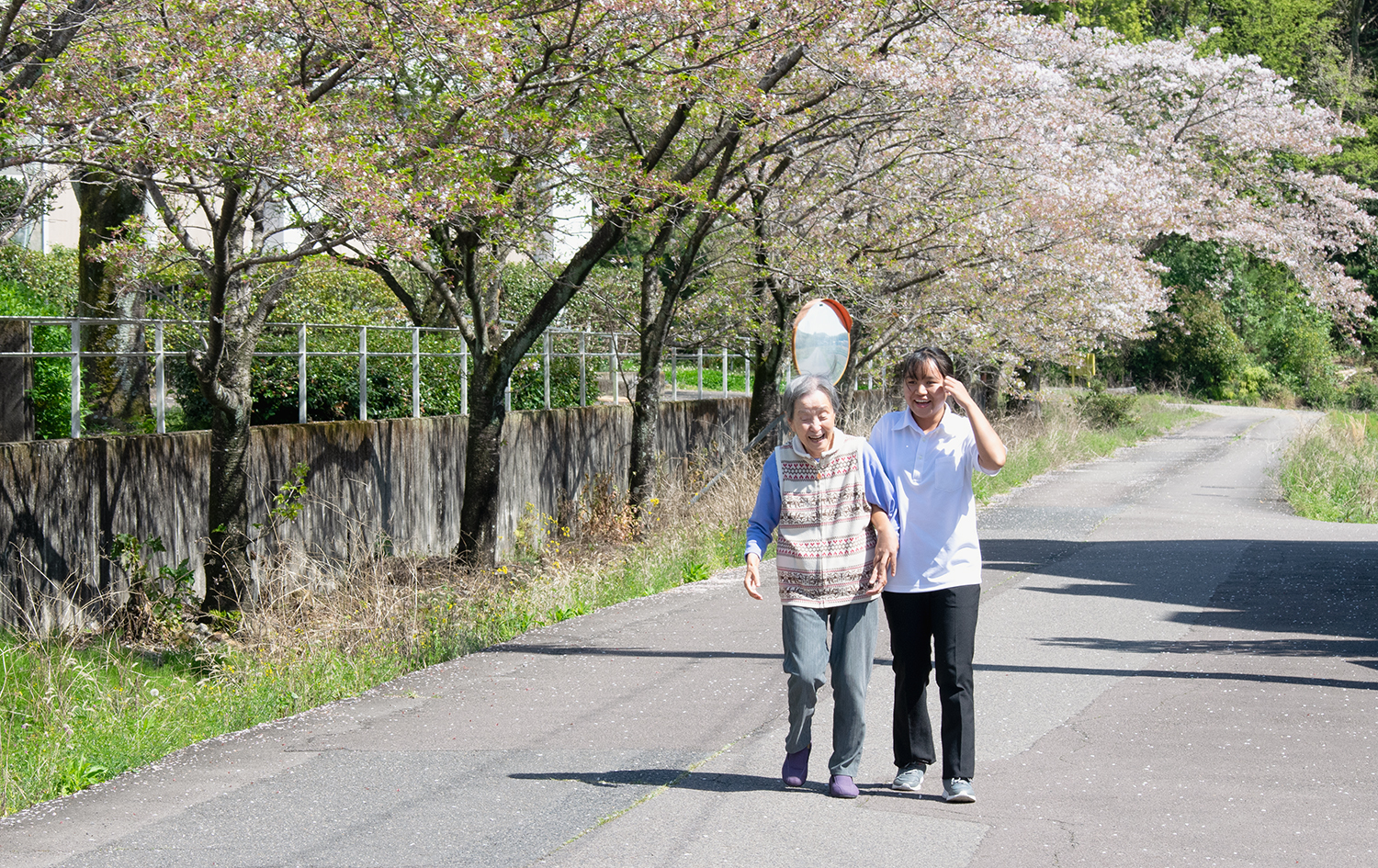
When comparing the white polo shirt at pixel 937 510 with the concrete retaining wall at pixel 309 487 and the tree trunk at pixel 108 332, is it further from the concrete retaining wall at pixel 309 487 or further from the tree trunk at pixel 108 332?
the tree trunk at pixel 108 332

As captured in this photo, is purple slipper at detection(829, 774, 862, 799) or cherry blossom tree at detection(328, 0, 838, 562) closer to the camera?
purple slipper at detection(829, 774, 862, 799)

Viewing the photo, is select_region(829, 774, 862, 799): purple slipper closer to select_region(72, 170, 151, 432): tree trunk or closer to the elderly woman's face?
the elderly woman's face

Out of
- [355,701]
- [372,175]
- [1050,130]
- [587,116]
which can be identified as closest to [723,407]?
[1050,130]

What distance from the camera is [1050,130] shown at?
18859 millimetres

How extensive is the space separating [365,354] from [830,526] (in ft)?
34.9

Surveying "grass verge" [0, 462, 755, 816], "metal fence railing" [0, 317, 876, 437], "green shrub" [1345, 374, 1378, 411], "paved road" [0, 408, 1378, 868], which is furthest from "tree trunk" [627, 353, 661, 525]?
"green shrub" [1345, 374, 1378, 411]

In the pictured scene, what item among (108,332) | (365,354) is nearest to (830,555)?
(365,354)

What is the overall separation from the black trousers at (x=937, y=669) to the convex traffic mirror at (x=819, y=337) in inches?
78.2

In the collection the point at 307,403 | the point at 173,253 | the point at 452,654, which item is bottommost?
the point at 452,654

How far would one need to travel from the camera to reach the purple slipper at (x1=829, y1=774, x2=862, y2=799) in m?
5.21

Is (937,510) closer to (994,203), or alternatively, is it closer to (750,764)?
(750,764)

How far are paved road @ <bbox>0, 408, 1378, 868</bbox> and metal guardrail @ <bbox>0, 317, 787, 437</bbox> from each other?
509 cm

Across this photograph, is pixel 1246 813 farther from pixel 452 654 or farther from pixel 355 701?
pixel 452 654

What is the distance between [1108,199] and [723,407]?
744cm
